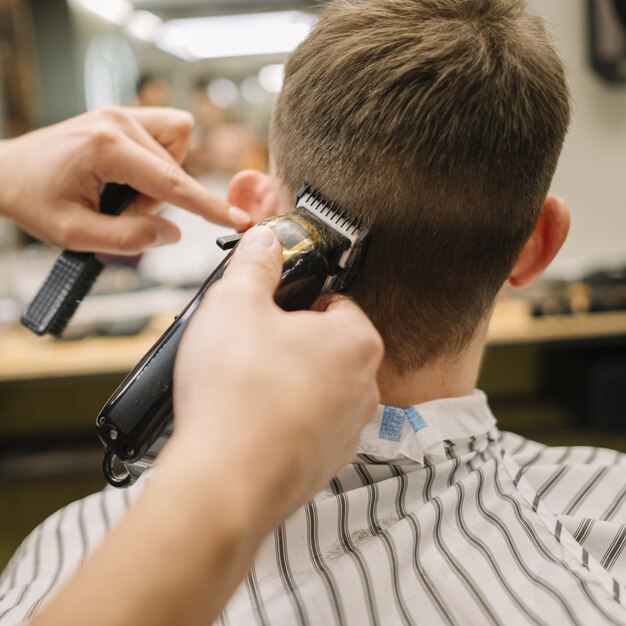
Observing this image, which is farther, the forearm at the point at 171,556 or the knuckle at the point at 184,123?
the knuckle at the point at 184,123

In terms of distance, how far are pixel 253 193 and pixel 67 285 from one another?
0.38 m

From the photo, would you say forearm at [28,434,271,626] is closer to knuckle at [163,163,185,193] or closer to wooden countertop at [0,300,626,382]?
knuckle at [163,163,185,193]

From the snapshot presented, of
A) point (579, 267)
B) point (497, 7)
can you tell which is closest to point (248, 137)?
point (579, 267)

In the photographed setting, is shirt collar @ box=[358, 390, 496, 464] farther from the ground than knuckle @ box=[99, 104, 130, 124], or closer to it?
closer to it

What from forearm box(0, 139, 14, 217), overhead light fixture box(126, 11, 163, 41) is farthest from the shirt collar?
overhead light fixture box(126, 11, 163, 41)

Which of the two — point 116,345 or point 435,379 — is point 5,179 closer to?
point 435,379

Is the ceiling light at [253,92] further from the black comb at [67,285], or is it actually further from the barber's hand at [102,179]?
the black comb at [67,285]

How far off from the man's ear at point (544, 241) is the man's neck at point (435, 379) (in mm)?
105

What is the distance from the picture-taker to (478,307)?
3.12 feet

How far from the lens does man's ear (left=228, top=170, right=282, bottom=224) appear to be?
41.5 inches

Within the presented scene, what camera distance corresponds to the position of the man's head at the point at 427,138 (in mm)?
803

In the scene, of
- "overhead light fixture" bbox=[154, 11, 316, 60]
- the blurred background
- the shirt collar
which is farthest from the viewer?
"overhead light fixture" bbox=[154, 11, 316, 60]

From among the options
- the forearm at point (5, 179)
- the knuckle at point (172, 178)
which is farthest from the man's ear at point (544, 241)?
the forearm at point (5, 179)

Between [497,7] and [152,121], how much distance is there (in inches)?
26.6
